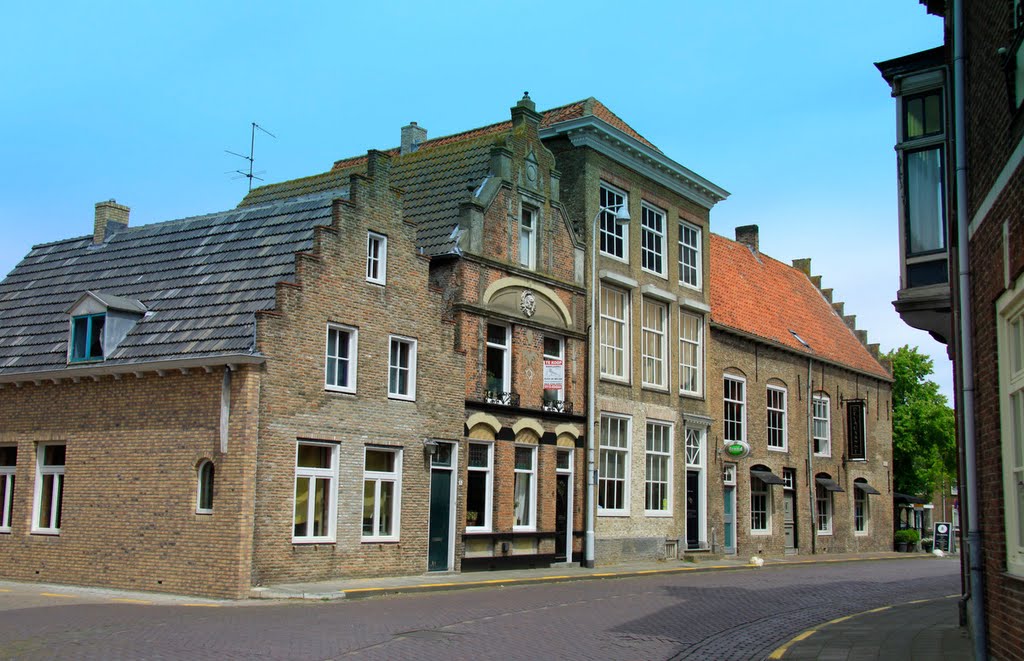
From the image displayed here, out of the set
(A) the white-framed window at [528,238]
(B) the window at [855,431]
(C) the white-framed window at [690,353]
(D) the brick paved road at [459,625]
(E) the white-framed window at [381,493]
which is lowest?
(D) the brick paved road at [459,625]

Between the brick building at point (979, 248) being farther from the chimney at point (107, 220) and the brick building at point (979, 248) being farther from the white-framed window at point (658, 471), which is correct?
the chimney at point (107, 220)

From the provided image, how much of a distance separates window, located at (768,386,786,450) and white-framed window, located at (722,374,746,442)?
6.81 ft

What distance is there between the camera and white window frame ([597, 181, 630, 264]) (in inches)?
1203

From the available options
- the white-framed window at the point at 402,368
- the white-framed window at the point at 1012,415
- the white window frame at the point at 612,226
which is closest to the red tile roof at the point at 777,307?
the white window frame at the point at 612,226

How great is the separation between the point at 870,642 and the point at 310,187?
22.3 meters

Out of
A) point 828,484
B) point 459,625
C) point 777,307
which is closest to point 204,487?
point 459,625

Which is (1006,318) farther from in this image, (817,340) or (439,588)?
(817,340)

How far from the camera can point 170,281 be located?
22812mm

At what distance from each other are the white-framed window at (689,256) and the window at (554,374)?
7.52 metres

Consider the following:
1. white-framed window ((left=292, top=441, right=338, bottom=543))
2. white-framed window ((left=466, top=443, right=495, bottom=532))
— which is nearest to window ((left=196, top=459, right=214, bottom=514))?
white-framed window ((left=292, top=441, right=338, bottom=543))

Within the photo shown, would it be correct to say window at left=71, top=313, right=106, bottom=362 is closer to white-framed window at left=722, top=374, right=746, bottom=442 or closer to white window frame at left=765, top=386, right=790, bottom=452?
white-framed window at left=722, top=374, right=746, bottom=442

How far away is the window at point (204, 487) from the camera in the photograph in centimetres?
1955

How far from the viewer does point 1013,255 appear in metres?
9.12

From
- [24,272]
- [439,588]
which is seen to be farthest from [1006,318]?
[24,272]
